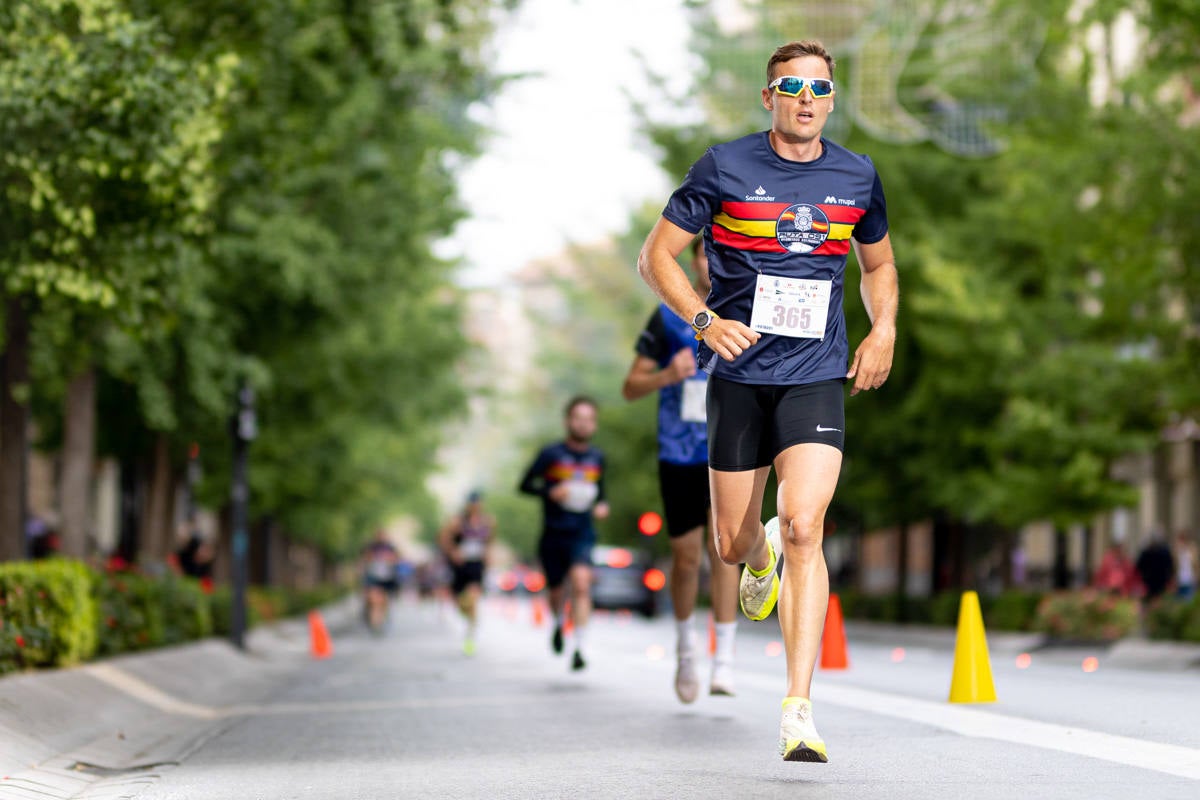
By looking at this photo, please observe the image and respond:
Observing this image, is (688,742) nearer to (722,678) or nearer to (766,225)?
(722,678)

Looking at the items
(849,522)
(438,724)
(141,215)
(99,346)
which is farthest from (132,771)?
(849,522)

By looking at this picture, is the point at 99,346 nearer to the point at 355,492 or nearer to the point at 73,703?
the point at 73,703

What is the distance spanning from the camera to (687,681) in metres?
10.3

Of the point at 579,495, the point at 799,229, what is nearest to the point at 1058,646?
the point at 579,495

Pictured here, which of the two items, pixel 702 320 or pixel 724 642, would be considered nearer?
pixel 702 320

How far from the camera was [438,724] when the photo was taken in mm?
10086

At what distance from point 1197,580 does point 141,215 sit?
23.9 m

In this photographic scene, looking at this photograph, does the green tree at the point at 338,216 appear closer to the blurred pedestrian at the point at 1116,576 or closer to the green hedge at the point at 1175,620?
the green hedge at the point at 1175,620

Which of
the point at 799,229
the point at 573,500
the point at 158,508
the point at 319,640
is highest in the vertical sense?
the point at 799,229

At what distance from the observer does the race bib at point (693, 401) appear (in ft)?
33.6

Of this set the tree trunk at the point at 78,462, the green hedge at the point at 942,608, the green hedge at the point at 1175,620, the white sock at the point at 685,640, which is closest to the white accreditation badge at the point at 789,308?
the white sock at the point at 685,640

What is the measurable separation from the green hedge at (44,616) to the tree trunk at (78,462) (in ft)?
13.7

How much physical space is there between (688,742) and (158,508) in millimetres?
18997

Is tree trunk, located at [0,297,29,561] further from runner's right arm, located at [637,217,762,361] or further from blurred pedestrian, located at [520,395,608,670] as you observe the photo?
runner's right arm, located at [637,217,762,361]
